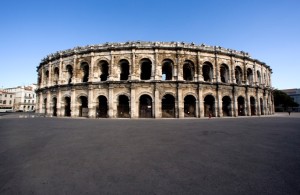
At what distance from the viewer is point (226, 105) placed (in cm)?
2170

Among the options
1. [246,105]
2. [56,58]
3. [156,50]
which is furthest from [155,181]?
[56,58]

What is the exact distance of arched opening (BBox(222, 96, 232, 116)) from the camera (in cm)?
2122

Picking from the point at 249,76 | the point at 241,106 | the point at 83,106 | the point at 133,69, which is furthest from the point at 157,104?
the point at 249,76

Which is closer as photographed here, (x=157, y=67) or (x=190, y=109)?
(x=157, y=67)

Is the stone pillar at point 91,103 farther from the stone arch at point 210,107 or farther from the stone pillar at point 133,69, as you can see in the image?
the stone arch at point 210,107

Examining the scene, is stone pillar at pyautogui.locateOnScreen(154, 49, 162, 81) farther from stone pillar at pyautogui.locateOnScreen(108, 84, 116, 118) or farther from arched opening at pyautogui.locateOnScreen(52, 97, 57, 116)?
arched opening at pyautogui.locateOnScreen(52, 97, 57, 116)

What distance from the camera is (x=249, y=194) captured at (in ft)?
7.51

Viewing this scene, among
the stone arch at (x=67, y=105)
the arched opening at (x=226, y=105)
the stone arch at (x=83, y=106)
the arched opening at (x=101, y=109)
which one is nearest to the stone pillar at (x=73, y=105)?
the stone arch at (x=83, y=106)

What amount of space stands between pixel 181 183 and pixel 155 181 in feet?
1.42

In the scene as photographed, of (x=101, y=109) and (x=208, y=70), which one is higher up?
(x=208, y=70)

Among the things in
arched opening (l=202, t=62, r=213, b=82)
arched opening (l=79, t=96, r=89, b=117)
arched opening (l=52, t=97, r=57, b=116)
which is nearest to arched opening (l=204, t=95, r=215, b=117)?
arched opening (l=202, t=62, r=213, b=82)

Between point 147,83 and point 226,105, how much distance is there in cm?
1157

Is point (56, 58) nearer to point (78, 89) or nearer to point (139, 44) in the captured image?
point (78, 89)

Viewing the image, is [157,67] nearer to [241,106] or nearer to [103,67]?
[103,67]
